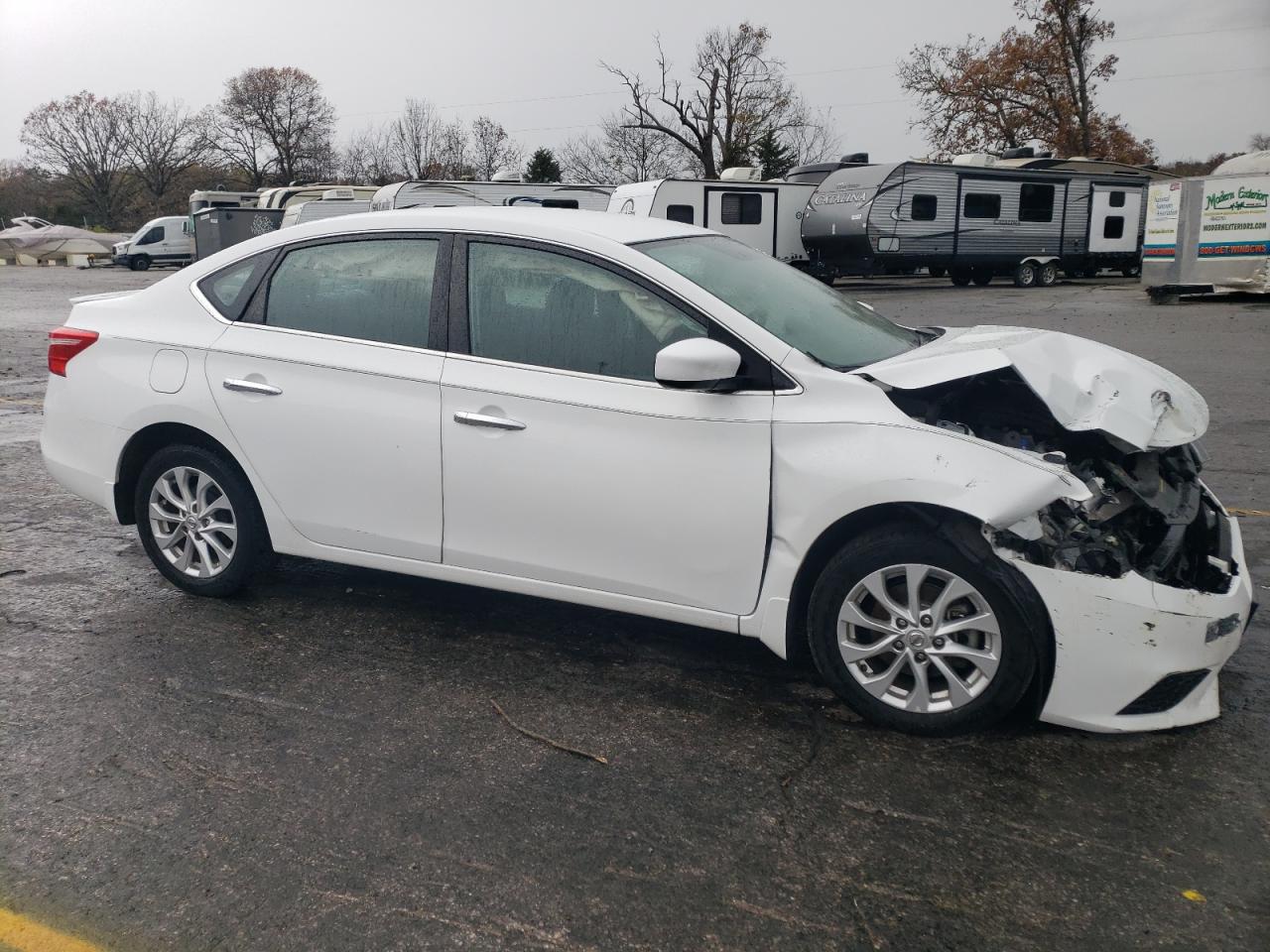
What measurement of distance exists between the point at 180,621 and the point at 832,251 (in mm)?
24462

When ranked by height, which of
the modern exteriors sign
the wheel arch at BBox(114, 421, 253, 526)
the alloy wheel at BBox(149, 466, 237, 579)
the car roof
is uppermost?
the modern exteriors sign

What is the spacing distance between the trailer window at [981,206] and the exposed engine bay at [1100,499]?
81.0 feet

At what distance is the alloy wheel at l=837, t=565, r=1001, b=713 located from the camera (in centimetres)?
344

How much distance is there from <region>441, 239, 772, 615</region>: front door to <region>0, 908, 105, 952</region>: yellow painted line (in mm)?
1867

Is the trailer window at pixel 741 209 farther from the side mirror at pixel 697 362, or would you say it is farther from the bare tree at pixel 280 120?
the bare tree at pixel 280 120

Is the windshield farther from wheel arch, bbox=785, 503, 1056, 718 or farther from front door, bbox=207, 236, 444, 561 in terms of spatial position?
front door, bbox=207, 236, 444, 561

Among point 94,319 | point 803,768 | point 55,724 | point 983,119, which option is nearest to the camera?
point 803,768

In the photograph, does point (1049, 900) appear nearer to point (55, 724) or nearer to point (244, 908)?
point (244, 908)

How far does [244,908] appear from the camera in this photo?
270 cm

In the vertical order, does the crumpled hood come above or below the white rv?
below

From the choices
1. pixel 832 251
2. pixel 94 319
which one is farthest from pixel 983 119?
pixel 94 319

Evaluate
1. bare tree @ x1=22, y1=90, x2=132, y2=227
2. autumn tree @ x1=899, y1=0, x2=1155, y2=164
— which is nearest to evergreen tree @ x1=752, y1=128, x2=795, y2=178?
autumn tree @ x1=899, y1=0, x2=1155, y2=164

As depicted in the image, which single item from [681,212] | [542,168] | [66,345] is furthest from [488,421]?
[542,168]

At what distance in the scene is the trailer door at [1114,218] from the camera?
97.8 ft
